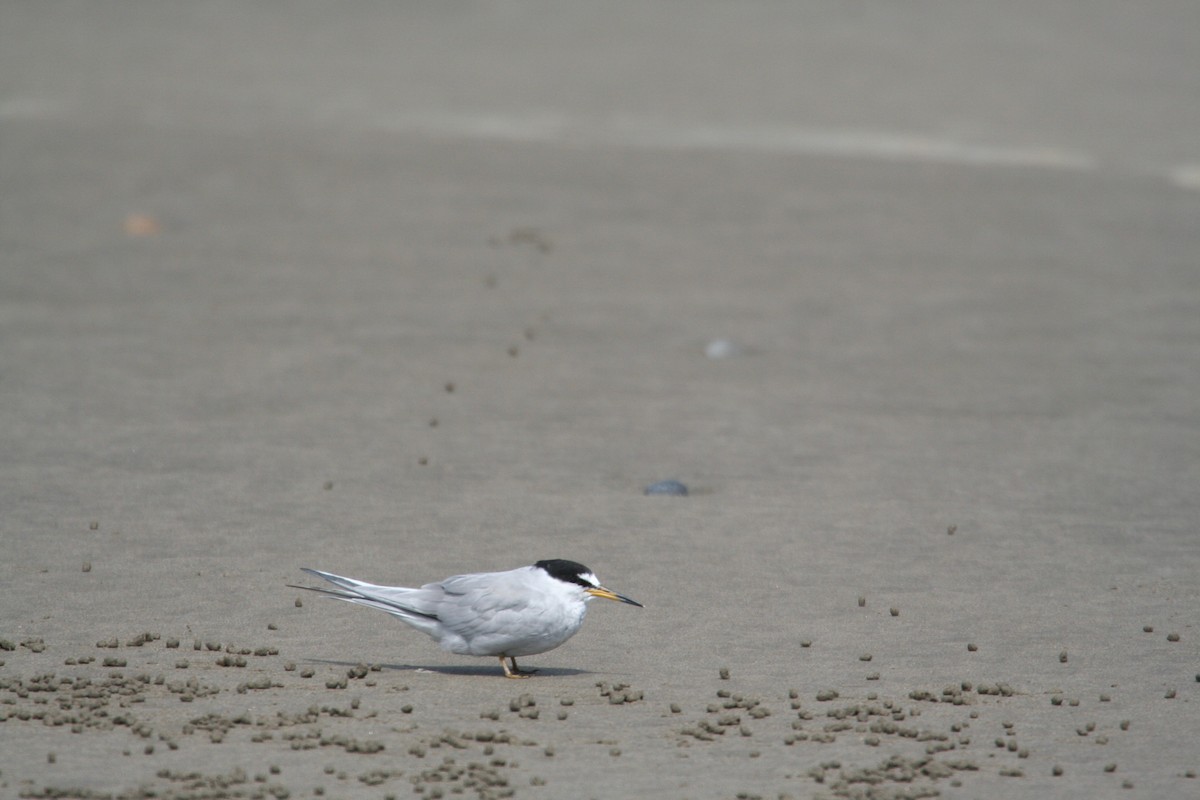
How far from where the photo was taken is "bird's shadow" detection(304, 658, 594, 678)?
6904 mm

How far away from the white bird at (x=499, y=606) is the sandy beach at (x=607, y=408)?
0.22m

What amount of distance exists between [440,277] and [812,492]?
6.76 m

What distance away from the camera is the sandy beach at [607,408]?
618cm

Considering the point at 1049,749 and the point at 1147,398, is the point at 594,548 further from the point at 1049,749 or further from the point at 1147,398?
the point at 1147,398

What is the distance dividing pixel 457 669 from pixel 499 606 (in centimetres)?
57

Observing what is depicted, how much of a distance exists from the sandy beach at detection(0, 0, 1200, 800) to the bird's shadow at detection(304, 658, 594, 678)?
57mm

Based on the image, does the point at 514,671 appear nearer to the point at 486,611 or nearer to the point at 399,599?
the point at 486,611

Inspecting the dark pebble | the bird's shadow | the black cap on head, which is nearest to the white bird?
the black cap on head

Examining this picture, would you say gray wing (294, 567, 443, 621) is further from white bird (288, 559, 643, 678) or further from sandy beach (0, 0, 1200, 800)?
sandy beach (0, 0, 1200, 800)

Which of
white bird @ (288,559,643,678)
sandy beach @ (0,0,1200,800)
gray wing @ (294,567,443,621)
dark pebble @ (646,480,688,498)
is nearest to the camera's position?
sandy beach @ (0,0,1200,800)

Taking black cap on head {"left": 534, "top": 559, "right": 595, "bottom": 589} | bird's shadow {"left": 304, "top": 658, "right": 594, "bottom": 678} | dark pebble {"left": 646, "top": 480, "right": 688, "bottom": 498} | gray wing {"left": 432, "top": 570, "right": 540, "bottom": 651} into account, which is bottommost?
bird's shadow {"left": 304, "top": 658, "right": 594, "bottom": 678}

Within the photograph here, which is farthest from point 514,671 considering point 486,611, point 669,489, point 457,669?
point 669,489

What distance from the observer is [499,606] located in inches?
260

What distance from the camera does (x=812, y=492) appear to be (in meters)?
10.2
